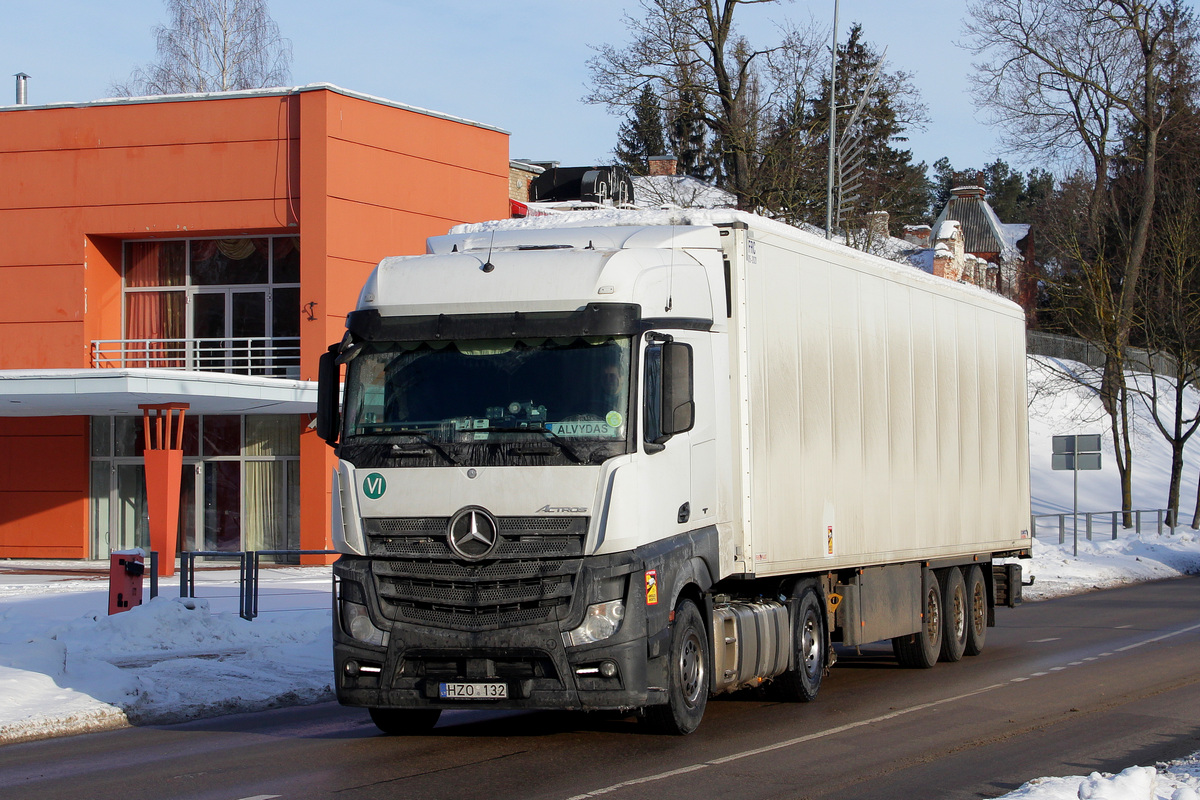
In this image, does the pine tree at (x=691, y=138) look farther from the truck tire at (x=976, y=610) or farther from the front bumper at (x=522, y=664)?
the front bumper at (x=522, y=664)

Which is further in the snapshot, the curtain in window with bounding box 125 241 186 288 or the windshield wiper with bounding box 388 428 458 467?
the curtain in window with bounding box 125 241 186 288

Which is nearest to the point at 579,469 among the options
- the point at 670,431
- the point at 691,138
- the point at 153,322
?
the point at 670,431

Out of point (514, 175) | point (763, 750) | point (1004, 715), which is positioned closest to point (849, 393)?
point (1004, 715)

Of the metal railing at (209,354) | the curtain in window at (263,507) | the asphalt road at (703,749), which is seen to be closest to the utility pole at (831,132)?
the metal railing at (209,354)

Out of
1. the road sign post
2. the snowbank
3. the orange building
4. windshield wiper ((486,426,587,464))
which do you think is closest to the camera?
windshield wiper ((486,426,587,464))

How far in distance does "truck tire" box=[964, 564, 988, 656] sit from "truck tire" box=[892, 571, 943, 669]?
884 millimetres

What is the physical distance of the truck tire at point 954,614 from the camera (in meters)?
14.7

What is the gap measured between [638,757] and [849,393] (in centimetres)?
449

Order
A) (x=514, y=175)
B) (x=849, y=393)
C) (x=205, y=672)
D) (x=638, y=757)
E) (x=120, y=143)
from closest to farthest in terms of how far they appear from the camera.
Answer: (x=638, y=757), (x=849, y=393), (x=205, y=672), (x=120, y=143), (x=514, y=175)

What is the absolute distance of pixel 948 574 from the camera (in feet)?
48.6

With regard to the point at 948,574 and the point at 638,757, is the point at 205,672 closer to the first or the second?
the point at 638,757

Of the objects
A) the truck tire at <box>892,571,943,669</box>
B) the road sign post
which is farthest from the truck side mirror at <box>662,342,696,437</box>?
the road sign post

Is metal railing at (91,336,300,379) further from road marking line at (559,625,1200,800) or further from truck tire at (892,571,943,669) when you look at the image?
road marking line at (559,625,1200,800)

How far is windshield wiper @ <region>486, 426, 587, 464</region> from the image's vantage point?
27.9ft
